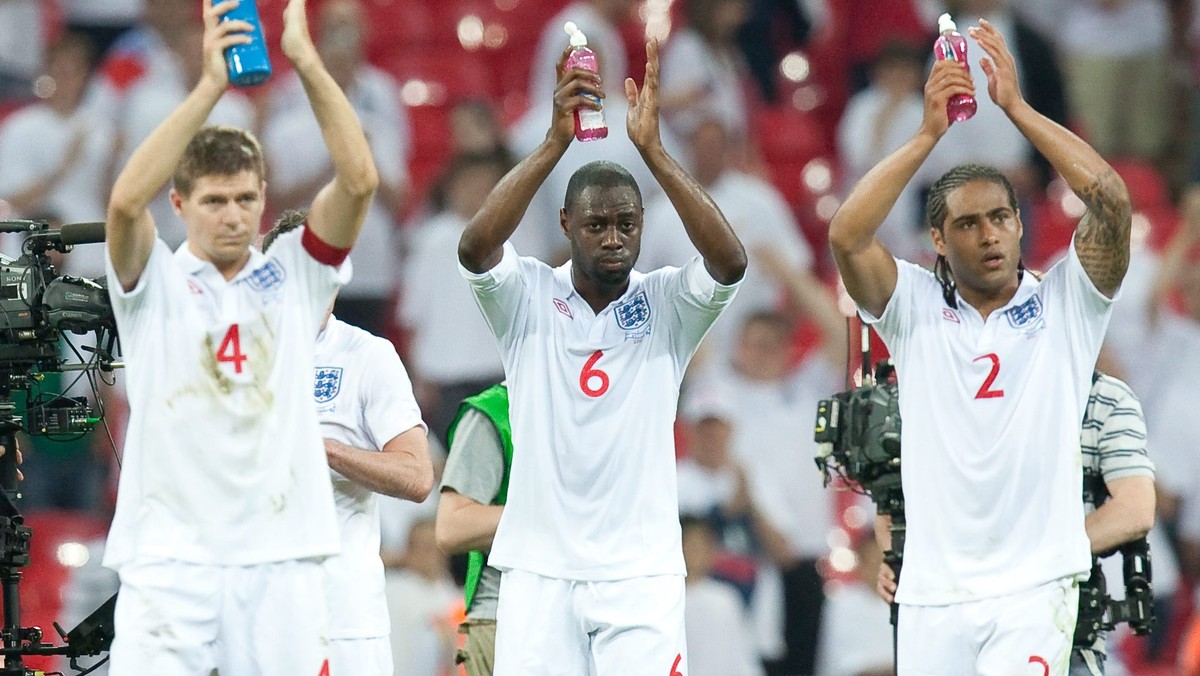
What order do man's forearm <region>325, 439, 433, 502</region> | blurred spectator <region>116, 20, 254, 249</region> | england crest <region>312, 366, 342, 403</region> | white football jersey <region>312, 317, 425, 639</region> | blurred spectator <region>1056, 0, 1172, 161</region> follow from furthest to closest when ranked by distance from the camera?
blurred spectator <region>1056, 0, 1172, 161</region>, blurred spectator <region>116, 20, 254, 249</region>, england crest <region>312, 366, 342, 403</region>, white football jersey <region>312, 317, 425, 639</region>, man's forearm <region>325, 439, 433, 502</region>

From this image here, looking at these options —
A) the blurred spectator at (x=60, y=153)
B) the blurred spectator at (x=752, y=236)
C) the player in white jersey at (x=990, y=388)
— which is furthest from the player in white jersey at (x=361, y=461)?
the blurred spectator at (x=752, y=236)

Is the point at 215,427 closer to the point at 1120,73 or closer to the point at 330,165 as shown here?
the point at 330,165

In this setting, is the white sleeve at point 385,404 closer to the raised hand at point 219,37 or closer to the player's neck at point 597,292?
the player's neck at point 597,292

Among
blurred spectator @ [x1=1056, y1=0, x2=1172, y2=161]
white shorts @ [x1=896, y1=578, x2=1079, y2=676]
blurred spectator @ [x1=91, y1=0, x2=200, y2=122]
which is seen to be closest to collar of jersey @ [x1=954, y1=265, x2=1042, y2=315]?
white shorts @ [x1=896, y1=578, x2=1079, y2=676]

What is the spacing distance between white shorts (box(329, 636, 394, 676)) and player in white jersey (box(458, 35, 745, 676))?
26.4 inches

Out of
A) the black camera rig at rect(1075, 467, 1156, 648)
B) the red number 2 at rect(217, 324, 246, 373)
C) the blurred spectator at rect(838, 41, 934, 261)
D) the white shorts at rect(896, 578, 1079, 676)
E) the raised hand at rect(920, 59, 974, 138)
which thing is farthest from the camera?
the blurred spectator at rect(838, 41, 934, 261)

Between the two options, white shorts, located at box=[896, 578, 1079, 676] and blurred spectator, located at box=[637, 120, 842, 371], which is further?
blurred spectator, located at box=[637, 120, 842, 371]

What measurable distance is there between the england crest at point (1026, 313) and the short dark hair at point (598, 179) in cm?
130

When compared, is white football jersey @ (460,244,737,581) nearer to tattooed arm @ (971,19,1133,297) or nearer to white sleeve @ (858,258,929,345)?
white sleeve @ (858,258,929,345)

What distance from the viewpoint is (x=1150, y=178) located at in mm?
13305

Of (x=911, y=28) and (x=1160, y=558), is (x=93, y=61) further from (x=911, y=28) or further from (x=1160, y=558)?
(x=1160, y=558)

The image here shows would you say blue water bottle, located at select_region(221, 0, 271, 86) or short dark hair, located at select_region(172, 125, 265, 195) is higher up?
blue water bottle, located at select_region(221, 0, 271, 86)

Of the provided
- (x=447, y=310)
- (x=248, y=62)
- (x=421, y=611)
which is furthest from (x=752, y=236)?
(x=248, y=62)

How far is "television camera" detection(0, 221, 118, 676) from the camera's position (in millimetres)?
6137
